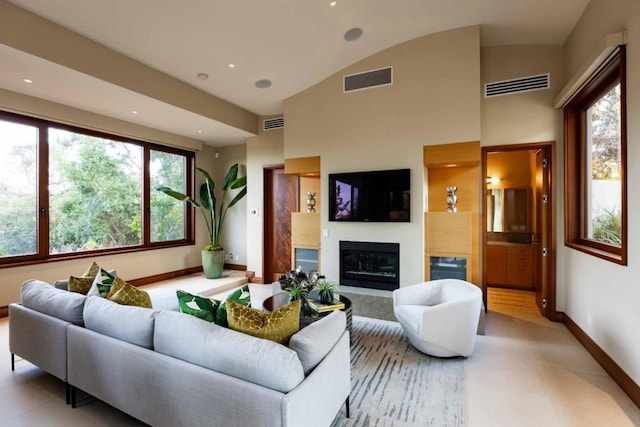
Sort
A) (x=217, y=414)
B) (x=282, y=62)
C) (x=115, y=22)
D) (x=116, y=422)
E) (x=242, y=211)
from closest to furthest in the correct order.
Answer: (x=217, y=414) < (x=116, y=422) < (x=115, y=22) < (x=282, y=62) < (x=242, y=211)

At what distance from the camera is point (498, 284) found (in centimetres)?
570

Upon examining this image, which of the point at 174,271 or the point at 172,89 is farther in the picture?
the point at 174,271

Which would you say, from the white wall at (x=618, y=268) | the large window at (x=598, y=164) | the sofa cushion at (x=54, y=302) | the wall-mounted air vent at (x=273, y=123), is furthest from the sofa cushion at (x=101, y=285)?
the large window at (x=598, y=164)

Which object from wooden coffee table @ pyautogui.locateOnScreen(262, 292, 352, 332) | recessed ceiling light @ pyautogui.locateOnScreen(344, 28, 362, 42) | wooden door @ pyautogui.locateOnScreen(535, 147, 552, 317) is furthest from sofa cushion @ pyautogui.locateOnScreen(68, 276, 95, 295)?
wooden door @ pyautogui.locateOnScreen(535, 147, 552, 317)

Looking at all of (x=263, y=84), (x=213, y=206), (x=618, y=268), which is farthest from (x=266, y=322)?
(x=213, y=206)

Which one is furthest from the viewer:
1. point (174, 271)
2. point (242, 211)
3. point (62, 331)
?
point (242, 211)

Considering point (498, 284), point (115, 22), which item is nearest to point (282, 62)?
point (115, 22)

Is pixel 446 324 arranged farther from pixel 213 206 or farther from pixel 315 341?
pixel 213 206

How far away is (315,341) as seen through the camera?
1807mm

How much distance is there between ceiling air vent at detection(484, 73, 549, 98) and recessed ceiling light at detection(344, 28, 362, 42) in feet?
6.42

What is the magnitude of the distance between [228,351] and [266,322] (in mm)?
256

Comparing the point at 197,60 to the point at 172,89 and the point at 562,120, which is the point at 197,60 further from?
the point at 562,120

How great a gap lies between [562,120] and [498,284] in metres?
3.01

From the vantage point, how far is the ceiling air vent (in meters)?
4.16
